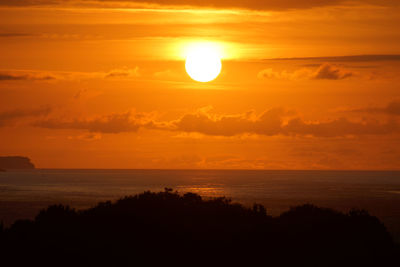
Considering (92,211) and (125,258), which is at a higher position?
(92,211)

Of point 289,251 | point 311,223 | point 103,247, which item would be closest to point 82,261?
point 103,247

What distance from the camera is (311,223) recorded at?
56.7 meters

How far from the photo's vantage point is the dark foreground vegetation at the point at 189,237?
48.1 meters

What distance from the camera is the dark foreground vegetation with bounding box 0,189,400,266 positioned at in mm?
48125

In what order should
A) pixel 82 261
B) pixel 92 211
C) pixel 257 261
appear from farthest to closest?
pixel 92 211 < pixel 257 261 < pixel 82 261

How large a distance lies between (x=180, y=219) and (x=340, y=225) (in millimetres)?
11788

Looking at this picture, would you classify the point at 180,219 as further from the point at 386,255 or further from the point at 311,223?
the point at 386,255

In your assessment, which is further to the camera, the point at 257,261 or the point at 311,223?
the point at 311,223

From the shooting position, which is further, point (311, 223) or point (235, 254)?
point (311, 223)

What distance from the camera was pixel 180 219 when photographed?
54125 millimetres

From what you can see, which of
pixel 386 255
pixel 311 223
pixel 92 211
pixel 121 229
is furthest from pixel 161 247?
pixel 386 255

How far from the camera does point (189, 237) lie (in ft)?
170

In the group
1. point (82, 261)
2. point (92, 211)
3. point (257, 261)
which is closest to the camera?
point (82, 261)

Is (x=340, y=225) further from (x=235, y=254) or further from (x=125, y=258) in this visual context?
(x=125, y=258)
